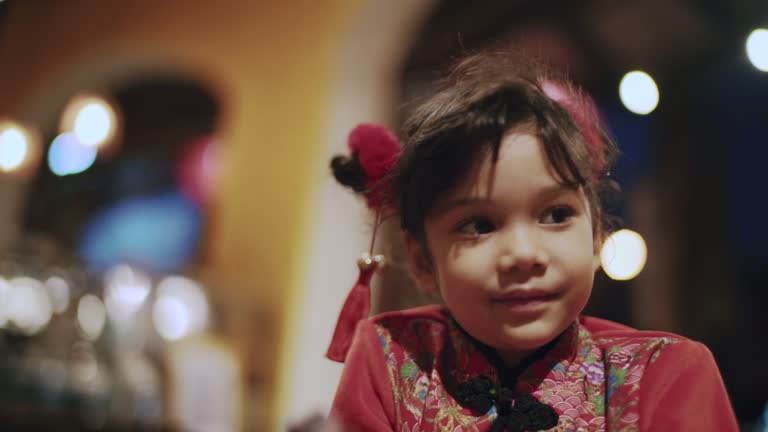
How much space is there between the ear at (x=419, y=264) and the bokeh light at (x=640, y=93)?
342 mm

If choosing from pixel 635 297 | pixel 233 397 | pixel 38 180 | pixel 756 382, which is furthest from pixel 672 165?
pixel 38 180

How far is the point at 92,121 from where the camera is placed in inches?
105

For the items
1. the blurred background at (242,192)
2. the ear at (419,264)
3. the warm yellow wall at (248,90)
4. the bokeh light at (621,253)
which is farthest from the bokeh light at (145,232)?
the ear at (419,264)

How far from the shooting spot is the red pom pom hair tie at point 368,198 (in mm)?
691

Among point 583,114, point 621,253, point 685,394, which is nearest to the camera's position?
point 685,394

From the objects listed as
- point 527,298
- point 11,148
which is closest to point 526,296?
point 527,298

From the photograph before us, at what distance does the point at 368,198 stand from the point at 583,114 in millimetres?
213

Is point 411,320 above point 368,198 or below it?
below

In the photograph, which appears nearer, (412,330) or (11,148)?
(412,330)

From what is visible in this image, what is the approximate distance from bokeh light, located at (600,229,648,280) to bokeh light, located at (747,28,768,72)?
0.23 meters

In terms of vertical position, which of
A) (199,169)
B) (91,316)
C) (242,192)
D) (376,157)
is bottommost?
(91,316)

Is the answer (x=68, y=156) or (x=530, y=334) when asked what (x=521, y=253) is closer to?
(x=530, y=334)

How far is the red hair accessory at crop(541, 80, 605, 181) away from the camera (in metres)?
0.65

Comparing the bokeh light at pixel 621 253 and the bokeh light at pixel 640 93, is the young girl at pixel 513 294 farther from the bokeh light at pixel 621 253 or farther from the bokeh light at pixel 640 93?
the bokeh light at pixel 640 93
